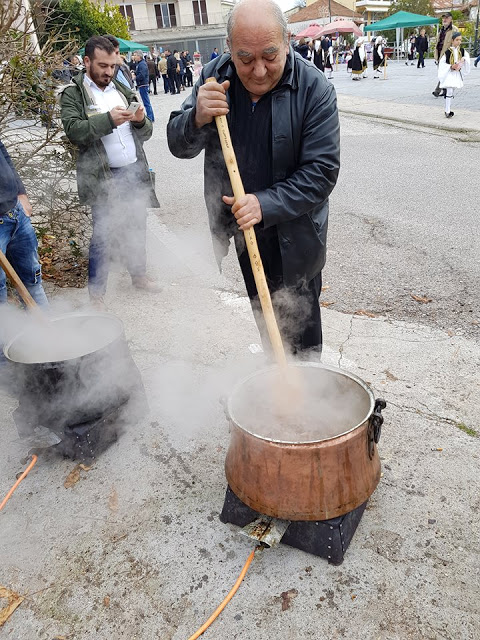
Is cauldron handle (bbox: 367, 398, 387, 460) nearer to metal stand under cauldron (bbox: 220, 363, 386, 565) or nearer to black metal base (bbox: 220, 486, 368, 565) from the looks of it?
metal stand under cauldron (bbox: 220, 363, 386, 565)

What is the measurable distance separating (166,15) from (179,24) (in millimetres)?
1837

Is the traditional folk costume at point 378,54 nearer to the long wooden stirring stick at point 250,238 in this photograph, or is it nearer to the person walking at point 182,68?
the person walking at point 182,68

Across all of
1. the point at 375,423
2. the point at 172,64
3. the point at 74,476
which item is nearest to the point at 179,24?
the point at 172,64

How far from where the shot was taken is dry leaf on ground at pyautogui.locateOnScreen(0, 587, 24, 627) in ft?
6.40

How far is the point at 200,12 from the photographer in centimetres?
5791

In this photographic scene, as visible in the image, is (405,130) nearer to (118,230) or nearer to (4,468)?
(118,230)

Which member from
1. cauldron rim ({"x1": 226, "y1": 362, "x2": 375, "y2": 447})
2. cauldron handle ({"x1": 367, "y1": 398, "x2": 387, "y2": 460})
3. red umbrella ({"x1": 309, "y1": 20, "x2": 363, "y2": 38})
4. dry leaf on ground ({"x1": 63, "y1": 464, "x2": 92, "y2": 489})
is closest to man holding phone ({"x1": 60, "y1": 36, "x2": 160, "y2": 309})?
dry leaf on ground ({"x1": 63, "y1": 464, "x2": 92, "y2": 489})

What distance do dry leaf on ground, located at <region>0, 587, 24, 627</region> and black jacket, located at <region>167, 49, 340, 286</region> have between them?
192 centimetres

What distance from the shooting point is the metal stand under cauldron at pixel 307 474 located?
1.84 meters

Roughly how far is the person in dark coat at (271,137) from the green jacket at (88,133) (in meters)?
1.34

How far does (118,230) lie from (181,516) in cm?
268

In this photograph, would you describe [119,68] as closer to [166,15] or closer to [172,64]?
[172,64]

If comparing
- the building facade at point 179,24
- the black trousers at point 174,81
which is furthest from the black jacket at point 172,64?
the building facade at point 179,24

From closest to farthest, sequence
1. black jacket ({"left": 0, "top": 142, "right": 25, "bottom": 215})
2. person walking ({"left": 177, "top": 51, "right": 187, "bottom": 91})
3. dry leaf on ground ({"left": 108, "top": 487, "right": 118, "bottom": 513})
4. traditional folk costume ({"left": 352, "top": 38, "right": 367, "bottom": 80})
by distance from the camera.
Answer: dry leaf on ground ({"left": 108, "top": 487, "right": 118, "bottom": 513}) < black jacket ({"left": 0, "top": 142, "right": 25, "bottom": 215}) < traditional folk costume ({"left": 352, "top": 38, "right": 367, "bottom": 80}) < person walking ({"left": 177, "top": 51, "right": 187, "bottom": 91})
